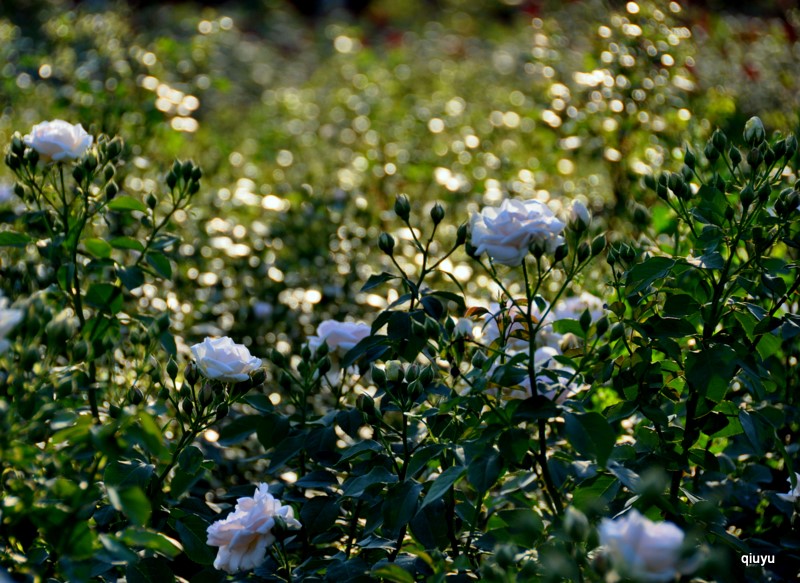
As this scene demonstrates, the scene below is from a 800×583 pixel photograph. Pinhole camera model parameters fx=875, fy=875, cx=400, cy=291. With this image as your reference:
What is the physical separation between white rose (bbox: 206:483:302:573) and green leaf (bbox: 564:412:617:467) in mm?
470

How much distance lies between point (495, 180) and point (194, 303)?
4.80 ft

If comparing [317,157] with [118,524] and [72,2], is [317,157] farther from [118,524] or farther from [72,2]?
[72,2]

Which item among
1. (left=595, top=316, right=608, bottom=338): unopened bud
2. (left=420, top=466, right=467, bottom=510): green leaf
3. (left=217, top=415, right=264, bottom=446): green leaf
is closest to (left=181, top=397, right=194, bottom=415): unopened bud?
(left=217, top=415, right=264, bottom=446): green leaf

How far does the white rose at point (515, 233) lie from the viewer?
129 centimetres

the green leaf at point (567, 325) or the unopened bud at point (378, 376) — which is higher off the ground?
the green leaf at point (567, 325)

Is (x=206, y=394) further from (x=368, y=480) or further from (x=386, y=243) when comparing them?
(x=386, y=243)

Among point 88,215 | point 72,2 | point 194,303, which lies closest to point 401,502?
point 88,215

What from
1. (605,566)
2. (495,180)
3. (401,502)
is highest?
(605,566)

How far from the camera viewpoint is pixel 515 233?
1.29 m

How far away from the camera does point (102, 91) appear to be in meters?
3.56

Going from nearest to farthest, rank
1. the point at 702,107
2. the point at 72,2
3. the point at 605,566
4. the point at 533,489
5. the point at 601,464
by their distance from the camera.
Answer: the point at 605,566 → the point at 601,464 → the point at 533,489 → the point at 702,107 → the point at 72,2

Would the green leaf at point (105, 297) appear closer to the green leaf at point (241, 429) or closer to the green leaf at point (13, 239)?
the green leaf at point (13, 239)

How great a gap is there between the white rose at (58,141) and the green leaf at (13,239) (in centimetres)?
17

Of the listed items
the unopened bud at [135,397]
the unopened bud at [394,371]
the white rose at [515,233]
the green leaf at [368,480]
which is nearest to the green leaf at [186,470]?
the unopened bud at [135,397]
